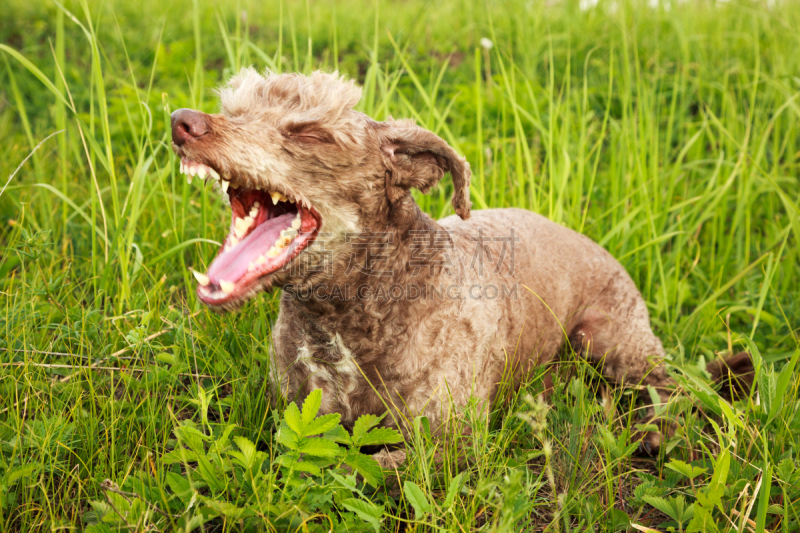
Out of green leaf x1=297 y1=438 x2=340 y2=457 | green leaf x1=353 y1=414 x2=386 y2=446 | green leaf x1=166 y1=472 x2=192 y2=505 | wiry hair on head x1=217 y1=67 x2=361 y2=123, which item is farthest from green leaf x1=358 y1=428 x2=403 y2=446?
wiry hair on head x1=217 y1=67 x2=361 y2=123

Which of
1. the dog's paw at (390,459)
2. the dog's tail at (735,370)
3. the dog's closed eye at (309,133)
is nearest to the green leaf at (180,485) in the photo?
the dog's paw at (390,459)

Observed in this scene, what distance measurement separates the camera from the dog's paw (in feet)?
8.47

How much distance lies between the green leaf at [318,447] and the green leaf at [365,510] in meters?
0.18

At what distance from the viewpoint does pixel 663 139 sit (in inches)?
232

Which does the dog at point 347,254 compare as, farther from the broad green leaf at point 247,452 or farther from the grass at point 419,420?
the broad green leaf at point 247,452

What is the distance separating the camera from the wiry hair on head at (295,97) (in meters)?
2.58

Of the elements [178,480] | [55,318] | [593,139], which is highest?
[593,139]

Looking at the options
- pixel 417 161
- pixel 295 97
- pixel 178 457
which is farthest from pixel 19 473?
pixel 417 161

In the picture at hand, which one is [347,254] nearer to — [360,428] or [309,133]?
[309,133]

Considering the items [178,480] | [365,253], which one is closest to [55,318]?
[178,480]

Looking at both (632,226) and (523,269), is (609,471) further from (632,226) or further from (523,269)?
(632,226)

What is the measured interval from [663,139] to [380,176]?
4.34m

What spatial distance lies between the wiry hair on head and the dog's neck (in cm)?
53

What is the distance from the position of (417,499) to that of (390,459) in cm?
51
